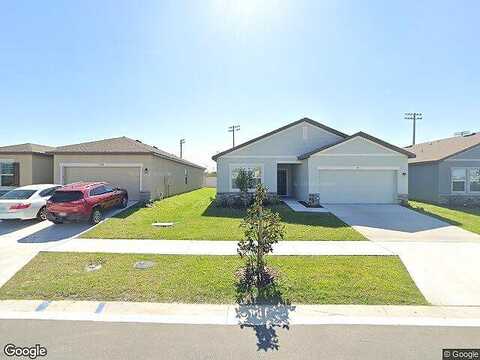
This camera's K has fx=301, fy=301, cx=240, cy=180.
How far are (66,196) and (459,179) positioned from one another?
22143mm

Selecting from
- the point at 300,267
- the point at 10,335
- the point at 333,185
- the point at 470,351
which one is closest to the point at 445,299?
the point at 470,351

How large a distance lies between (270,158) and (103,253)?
1262cm

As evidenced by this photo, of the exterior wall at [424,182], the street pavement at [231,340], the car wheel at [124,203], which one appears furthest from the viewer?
the exterior wall at [424,182]

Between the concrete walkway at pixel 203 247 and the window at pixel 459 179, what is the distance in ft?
47.1

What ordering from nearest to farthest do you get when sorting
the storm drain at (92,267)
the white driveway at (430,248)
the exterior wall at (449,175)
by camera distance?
the white driveway at (430,248)
the storm drain at (92,267)
the exterior wall at (449,175)

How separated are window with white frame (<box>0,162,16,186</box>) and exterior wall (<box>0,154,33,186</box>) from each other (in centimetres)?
37

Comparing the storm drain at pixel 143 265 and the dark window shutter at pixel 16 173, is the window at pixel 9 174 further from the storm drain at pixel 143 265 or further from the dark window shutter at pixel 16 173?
the storm drain at pixel 143 265

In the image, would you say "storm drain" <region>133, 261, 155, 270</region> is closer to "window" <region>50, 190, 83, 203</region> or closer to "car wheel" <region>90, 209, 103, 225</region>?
"car wheel" <region>90, 209, 103, 225</region>

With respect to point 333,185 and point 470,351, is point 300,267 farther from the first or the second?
point 333,185

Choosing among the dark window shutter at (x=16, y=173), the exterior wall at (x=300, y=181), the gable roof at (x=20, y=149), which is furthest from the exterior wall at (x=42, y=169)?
the exterior wall at (x=300, y=181)

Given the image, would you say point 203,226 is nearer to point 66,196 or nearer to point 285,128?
point 66,196

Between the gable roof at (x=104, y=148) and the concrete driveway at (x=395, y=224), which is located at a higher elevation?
the gable roof at (x=104, y=148)

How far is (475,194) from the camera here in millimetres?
19156

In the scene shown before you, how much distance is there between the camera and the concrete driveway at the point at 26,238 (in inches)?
279
